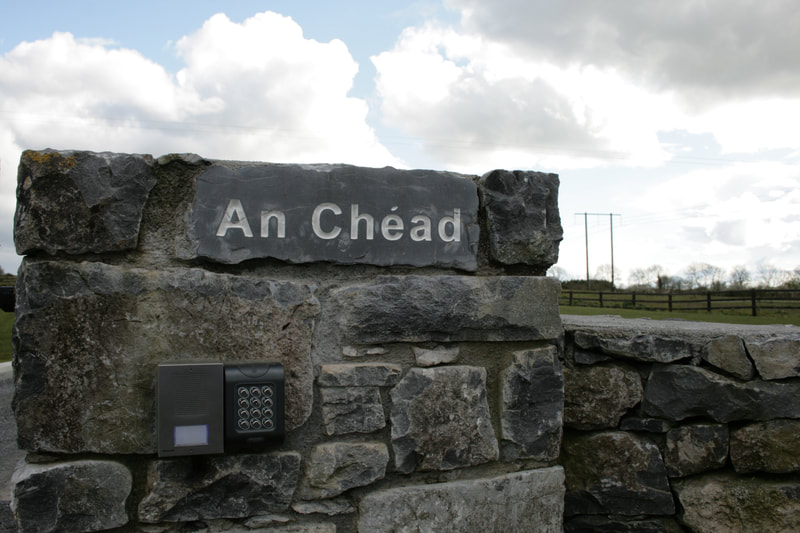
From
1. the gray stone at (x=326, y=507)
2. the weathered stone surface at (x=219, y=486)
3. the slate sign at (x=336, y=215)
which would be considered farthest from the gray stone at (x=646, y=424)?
the weathered stone surface at (x=219, y=486)

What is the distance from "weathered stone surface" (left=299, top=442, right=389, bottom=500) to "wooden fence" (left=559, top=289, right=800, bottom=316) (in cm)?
1615

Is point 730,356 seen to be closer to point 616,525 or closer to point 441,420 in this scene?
point 616,525

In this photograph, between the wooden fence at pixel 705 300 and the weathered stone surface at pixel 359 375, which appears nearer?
the weathered stone surface at pixel 359 375

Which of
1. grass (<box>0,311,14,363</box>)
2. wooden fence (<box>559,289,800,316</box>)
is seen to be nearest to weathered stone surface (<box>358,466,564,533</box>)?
grass (<box>0,311,14,363</box>)

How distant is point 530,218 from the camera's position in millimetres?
2250

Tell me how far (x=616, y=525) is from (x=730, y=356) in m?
0.88

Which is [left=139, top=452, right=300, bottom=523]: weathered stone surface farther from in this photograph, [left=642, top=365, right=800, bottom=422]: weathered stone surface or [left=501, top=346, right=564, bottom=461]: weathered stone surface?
[left=642, top=365, right=800, bottom=422]: weathered stone surface

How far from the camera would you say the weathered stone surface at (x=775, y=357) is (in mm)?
2521

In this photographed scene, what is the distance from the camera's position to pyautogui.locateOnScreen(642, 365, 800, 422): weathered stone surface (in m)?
2.49

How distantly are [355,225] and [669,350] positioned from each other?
4.87 feet

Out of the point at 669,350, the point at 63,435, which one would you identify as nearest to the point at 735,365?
the point at 669,350

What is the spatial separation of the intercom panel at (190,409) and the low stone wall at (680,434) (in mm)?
1469

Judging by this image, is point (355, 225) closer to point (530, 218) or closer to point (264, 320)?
point (264, 320)

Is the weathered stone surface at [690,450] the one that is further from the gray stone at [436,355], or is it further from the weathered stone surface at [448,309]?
the gray stone at [436,355]
